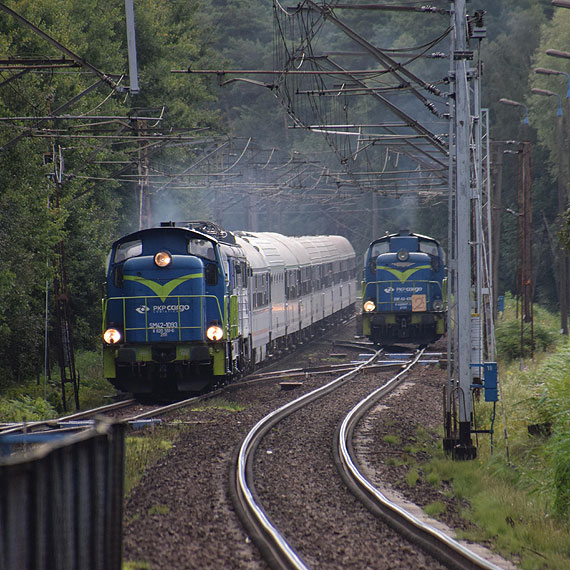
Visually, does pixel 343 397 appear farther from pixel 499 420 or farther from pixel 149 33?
pixel 149 33

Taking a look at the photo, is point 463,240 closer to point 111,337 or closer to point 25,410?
point 111,337

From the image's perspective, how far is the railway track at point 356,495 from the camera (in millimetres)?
8305

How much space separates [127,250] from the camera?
19.2 meters

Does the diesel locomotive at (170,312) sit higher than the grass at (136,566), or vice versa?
the diesel locomotive at (170,312)

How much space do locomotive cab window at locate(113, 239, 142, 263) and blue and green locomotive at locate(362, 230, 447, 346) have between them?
12209 millimetres

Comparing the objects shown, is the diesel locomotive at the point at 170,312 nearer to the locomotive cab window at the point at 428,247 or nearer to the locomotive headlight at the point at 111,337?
the locomotive headlight at the point at 111,337

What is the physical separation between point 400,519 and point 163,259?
9956 mm

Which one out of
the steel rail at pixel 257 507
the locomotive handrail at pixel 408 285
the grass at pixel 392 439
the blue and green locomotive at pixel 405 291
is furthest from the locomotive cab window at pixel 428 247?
the grass at pixel 392 439

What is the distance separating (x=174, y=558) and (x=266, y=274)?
17.3m

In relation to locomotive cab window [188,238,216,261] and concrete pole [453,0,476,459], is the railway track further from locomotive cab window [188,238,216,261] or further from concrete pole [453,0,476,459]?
locomotive cab window [188,238,216,261]

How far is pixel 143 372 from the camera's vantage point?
18797 mm

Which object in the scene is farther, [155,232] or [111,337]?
[155,232]

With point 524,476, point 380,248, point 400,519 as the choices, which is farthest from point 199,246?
point 380,248

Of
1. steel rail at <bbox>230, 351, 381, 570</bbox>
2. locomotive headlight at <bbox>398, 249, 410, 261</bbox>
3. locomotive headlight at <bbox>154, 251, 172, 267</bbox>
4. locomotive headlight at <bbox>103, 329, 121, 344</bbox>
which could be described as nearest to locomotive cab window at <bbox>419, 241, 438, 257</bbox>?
locomotive headlight at <bbox>398, 249, 410, 261</bbox>
